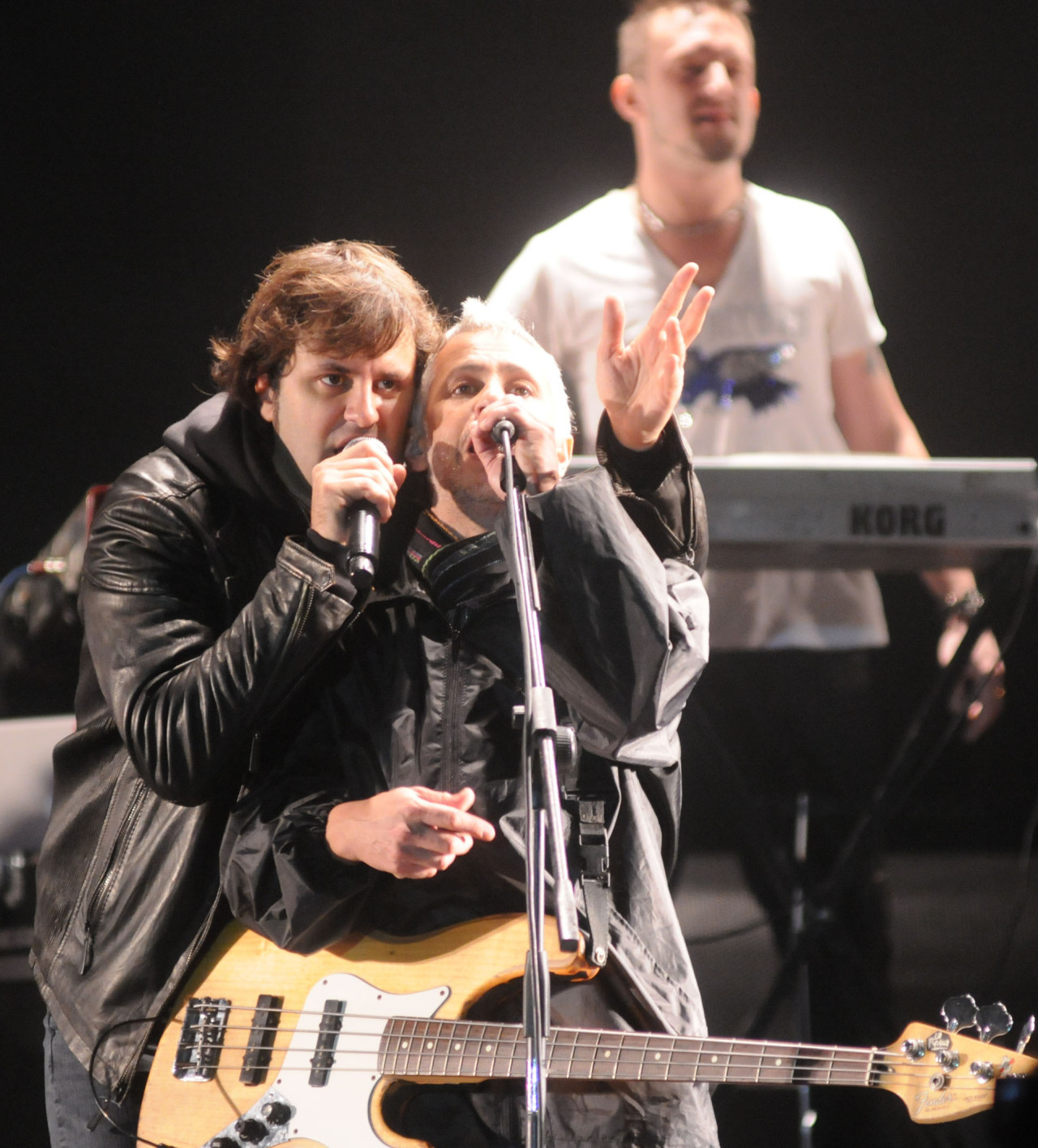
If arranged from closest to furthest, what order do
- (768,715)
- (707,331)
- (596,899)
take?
(596,899), (707,331), (768,715)

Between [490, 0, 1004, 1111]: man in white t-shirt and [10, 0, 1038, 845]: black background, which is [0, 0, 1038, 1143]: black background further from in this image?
[490, 0, 1004, 1111]: man in white t-shirt

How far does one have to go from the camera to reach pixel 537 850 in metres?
1.12

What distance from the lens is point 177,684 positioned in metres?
1.51

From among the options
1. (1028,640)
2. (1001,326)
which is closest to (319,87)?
(1001,326)

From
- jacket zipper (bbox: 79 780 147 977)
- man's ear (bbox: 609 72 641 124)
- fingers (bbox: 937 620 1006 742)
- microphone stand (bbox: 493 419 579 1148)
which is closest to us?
microphone stand (bbox: 493 419 579 1148)

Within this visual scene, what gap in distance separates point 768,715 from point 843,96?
1.45 meters

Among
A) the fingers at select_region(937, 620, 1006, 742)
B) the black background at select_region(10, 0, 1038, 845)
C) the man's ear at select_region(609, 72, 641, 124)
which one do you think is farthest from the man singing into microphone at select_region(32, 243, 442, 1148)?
the fingers at select_region(937, 620, 1006, 742)

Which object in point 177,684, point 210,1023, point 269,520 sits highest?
point 269,520

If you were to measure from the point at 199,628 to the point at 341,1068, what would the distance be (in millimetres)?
588

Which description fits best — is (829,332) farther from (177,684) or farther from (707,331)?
(177,684)

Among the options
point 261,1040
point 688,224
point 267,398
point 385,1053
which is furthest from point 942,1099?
point 688,224

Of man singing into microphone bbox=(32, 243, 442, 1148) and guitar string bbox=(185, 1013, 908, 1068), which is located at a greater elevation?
man singing into microphone bbox=(32, 243, 442, 1148)

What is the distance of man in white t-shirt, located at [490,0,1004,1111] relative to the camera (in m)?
2.54

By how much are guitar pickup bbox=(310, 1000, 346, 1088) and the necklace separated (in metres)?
1.79
